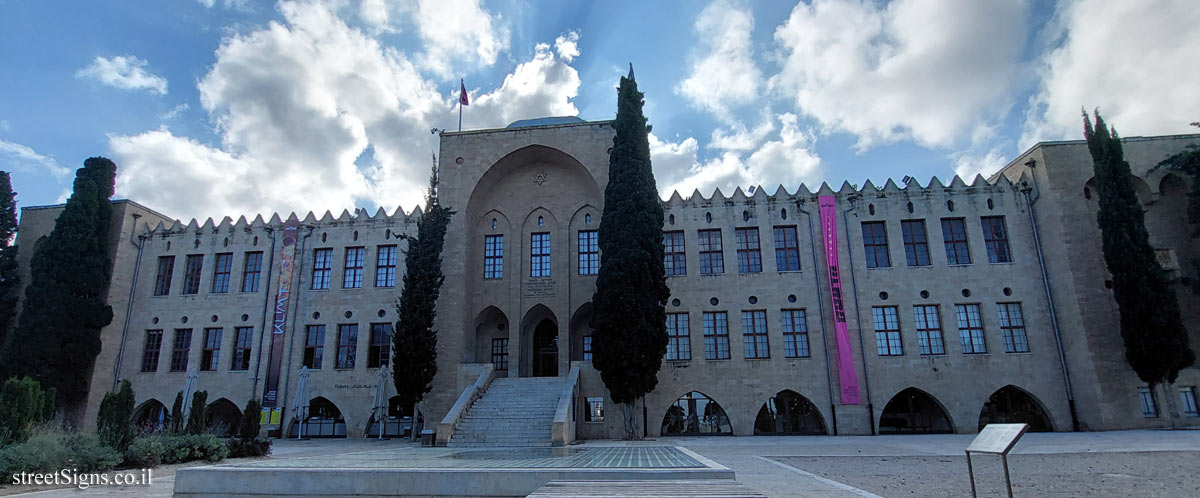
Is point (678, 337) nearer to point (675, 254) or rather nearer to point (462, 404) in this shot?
point (675, 254)

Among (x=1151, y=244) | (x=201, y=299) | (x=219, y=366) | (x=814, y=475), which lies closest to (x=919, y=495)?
(x=814, y=475)

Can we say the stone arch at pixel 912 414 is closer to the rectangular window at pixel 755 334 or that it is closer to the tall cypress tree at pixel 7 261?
the rectangular window at pixel 755 334

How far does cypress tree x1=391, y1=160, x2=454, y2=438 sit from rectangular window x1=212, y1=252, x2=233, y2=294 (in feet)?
30.7

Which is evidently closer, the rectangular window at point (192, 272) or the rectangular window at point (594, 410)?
the rectangular window at point (594, 410)

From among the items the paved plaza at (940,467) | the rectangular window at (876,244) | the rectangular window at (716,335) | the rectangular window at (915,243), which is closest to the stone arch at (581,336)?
the rectangular window at (716,335)

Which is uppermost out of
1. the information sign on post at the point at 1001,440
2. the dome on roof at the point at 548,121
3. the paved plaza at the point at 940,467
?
the dome on roof at the point at 548,121

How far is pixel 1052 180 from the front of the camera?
918 inches

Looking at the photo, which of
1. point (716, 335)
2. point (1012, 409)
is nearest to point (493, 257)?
point (716, 335)

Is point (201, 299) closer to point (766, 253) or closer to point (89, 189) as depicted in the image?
point (89, 189)

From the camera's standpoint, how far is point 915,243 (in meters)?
24.4

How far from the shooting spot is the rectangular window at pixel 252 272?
1081 inches

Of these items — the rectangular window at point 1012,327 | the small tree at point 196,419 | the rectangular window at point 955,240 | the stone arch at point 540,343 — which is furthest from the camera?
the stone arch at point 540,343

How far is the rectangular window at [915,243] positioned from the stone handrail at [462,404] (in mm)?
16772

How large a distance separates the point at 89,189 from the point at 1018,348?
38512 mm
